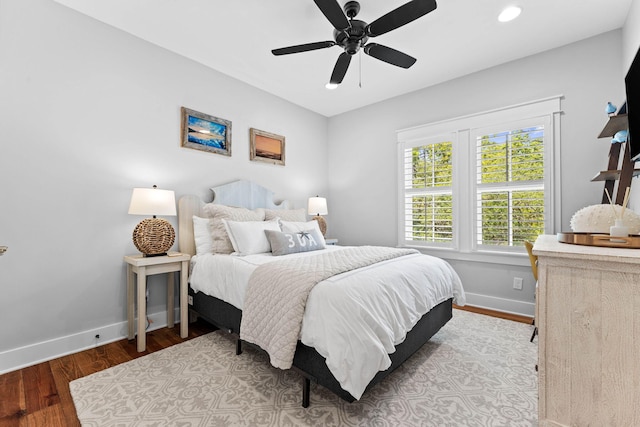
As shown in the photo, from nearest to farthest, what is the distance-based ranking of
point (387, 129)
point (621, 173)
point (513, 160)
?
point (621, 173) → point (513, 160) → point (387, 129)

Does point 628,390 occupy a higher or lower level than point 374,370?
higher

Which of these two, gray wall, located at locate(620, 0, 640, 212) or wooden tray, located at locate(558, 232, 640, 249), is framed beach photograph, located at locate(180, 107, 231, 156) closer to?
wooden tray, located at locate(558, 232, 640, 249)

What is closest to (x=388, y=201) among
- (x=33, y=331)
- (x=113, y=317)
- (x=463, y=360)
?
(x=463, y=360)

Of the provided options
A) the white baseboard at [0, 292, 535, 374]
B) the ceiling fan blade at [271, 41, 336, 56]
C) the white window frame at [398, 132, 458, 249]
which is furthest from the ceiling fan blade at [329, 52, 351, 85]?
the white baseboard at [0, 292, 535, 374]

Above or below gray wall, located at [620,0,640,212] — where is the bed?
below

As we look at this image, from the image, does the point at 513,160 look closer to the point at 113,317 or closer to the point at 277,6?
the point at 277,6

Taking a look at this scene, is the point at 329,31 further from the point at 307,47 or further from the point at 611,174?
the point at 611,174

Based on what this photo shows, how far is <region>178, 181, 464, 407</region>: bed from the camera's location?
148 cm

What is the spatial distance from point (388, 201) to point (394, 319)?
2.67m

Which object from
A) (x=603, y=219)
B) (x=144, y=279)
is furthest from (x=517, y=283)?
(x=144, y=279)

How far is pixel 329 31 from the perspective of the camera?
259 cm

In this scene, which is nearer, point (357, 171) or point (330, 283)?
point (330, 283)

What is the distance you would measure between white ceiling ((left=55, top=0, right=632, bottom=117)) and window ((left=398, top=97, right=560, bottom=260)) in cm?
64

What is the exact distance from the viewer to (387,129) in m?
4.17
